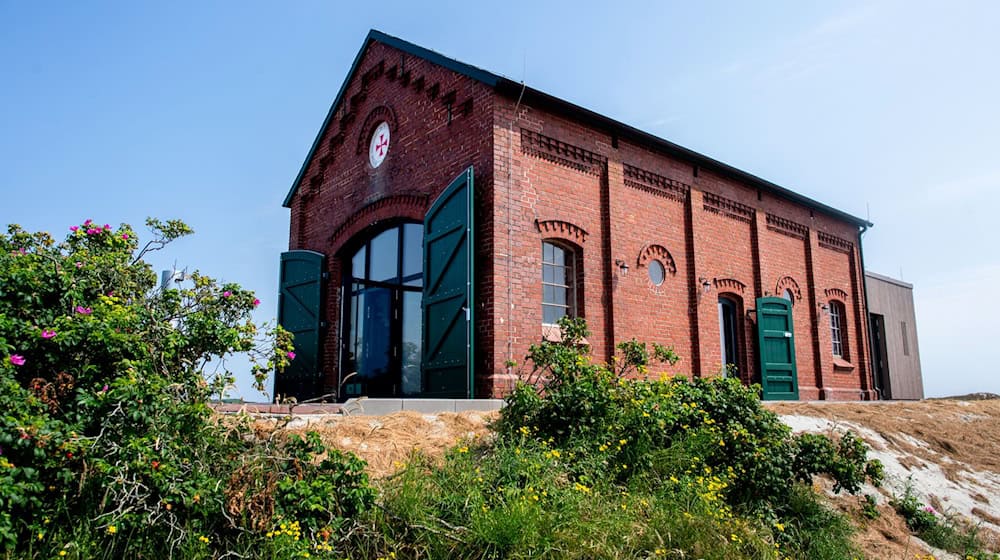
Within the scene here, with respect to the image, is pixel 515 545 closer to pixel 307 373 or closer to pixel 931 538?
pixel 931 538

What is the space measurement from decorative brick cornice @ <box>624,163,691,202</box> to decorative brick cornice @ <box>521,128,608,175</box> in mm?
718

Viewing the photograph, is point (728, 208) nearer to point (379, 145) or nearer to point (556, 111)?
point (556, 111)

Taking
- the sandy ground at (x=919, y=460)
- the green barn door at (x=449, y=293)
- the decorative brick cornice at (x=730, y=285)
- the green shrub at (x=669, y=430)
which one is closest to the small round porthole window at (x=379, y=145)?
the green barn door at (x=449, y=293)

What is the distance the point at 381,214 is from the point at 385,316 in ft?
5.57

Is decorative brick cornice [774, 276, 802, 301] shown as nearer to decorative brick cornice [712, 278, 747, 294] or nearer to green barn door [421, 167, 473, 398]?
decorative brick cornice [712, 278, 747, 294]

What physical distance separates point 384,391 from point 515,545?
24.4 ft

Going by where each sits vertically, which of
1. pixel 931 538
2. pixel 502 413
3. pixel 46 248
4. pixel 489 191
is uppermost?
pixel 489 191

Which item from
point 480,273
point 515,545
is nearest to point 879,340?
point 480,273

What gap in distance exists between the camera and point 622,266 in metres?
11.2

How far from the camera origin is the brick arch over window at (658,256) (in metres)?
11.7

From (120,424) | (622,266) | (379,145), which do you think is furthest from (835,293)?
(120,424)

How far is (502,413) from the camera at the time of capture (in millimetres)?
6625

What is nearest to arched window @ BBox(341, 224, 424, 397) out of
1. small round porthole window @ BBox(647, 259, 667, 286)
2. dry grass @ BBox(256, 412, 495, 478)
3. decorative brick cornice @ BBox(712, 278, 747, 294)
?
small round porthole window @ BBox(647, 259, 667, 286)

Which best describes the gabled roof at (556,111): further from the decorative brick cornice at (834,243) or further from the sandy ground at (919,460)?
the sandy ground at (919,460)
